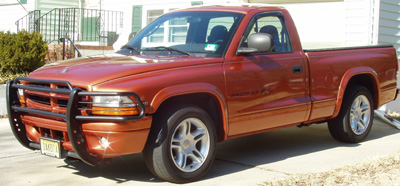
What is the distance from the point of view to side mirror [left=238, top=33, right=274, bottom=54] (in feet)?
18.7

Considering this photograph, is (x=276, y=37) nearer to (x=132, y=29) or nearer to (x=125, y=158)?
(x=125, y=158)

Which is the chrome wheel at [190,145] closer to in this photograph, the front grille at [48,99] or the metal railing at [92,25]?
the front grille at [48,99]

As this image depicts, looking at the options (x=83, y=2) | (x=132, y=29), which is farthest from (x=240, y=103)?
(x=83, y=2)

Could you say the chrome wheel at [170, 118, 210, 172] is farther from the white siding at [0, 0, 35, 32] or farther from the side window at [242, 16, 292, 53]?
the white siding at [0, 0, 35, 32]

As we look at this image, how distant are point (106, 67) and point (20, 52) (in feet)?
25.2

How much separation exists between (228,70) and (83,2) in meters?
13.5

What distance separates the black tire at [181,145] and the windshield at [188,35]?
803 millimetres

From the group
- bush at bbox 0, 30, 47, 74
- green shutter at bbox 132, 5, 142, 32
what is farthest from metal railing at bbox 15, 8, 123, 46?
bush at bbox 0, 30, 47, 74

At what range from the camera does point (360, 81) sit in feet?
25.2

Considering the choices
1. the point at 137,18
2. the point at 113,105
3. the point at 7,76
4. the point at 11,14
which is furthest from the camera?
the point at 11,14

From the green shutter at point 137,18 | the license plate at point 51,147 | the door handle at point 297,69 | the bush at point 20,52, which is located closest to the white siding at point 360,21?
the door handle at point 297,69

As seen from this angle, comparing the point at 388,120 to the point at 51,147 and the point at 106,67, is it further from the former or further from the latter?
the point at 51,147

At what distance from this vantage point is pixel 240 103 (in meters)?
5.66

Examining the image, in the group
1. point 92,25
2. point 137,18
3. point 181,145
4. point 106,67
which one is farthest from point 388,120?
point 92,25
